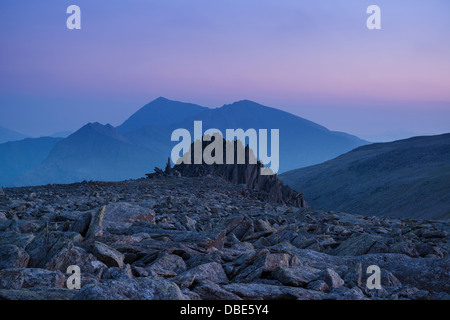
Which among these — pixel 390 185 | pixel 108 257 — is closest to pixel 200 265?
pixel 108 257

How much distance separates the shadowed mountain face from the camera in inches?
2379

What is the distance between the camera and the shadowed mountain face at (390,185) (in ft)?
198

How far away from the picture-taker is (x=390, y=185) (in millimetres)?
84000

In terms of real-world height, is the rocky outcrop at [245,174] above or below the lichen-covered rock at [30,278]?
above

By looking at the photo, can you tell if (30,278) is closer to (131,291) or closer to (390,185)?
(131,291)

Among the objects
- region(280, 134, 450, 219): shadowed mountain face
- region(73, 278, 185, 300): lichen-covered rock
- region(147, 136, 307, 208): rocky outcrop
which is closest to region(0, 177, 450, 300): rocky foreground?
region(73, 278, 185, 300): lichen-covered rock

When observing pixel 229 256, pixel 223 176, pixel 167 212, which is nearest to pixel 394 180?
pixel 223 176

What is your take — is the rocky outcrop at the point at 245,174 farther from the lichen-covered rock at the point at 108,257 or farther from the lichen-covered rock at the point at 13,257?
the lichen-covered rock at the point at 13,257

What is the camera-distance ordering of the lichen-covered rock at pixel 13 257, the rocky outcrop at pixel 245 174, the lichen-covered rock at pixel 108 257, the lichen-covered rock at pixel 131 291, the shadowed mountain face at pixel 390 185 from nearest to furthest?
the lichen-covered rock at pixel 131 291 < the lichen-covered rock at pixel 13 257 < the lichen-covered rock at pixel 108 257 < the rocky outcrop at pixel 245 174 < the shadowed mountain face at pixel 390 185

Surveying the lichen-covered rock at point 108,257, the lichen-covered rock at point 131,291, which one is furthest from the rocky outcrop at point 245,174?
the lichen-covered rock at point 131,291

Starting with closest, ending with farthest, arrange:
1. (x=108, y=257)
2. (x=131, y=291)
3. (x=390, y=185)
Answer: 1. (x=131, y=291)
2. (x=108, y=257)
3. (x=390, y=185)

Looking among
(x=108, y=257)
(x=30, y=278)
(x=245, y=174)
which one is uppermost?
(x=245, y=174)
